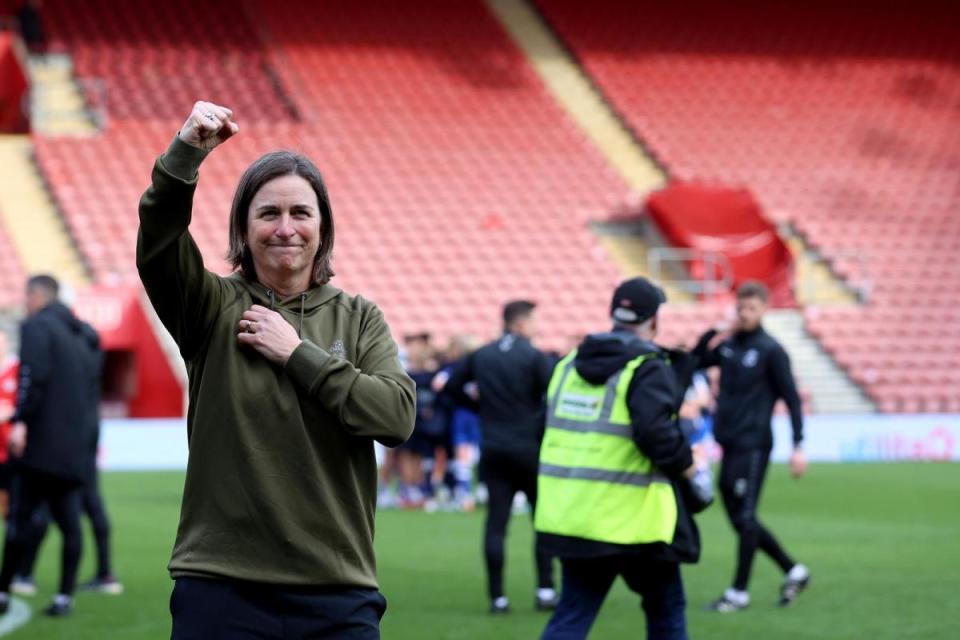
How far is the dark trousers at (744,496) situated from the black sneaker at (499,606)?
1454mm

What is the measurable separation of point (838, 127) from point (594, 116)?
18.2ft

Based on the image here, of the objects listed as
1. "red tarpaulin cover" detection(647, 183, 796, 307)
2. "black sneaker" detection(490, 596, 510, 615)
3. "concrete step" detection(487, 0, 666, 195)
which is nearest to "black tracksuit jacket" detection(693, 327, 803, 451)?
"black sneaker" detection(490, 596, 510, 615)

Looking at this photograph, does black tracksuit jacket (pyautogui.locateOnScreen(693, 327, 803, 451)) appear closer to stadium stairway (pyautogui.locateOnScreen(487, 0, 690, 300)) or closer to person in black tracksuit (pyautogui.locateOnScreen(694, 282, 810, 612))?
person in black tracksuit (pyautogui.locateOnScreen(694, 282, 810, 612))

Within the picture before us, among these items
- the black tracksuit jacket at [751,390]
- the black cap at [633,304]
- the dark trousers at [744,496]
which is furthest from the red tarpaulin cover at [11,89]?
the black cap at [633,304]

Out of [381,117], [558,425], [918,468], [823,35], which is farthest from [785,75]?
[558,425]

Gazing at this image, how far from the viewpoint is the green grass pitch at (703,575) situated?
28.2 ft

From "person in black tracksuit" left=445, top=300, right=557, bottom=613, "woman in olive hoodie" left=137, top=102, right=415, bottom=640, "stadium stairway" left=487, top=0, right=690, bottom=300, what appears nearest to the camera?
"woman in olive hoodie" left=137, top=102, right=415, bottom=640

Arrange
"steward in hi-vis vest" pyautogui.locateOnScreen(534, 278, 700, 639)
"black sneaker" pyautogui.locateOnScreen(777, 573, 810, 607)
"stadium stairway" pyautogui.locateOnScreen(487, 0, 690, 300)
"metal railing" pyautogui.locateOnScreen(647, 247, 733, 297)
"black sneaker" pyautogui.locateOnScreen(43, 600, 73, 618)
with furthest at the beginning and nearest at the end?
"stadium stairway" pyautogui.locateOnScreen(487, 0, 690, 300) → "metal railing" pyautogui.locateOnScreen(647, 247, 733, 297) → "black sneaker" pyautogui.locateOnScreen(777, 573, 810, 607) → "black sneaker" pyautogui.locateOnScreen(43, 600, 73, 618) → "steward in hi-vis vest" pyautogui.locateOnScreen(534, 278, 700, 639)

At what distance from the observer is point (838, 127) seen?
32.7 m

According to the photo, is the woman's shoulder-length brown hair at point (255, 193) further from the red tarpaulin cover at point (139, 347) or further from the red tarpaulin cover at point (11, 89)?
the red tarpaulin cover at point (11, 89)

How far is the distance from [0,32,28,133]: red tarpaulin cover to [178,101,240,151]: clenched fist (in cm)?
2489

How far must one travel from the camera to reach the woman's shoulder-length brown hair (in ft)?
11.3

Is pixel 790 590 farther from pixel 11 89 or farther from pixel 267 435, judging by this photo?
pixel 11 89

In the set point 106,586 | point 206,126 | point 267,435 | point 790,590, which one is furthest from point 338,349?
point 106,586
